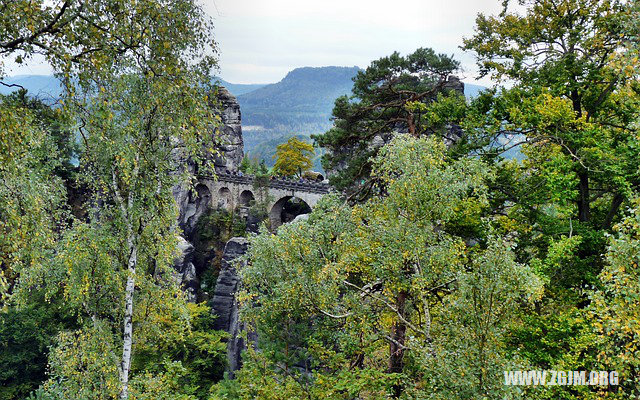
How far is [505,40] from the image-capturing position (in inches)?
596

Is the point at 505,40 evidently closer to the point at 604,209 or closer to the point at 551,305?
the point at 604,209

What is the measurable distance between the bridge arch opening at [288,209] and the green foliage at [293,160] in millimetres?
5318

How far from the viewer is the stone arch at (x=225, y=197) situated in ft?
163

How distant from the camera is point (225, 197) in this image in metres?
49.7

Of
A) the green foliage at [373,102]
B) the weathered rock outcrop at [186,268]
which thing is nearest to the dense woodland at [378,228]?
the green foliage at [373,102]

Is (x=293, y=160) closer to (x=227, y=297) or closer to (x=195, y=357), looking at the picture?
(x=227, y=297)

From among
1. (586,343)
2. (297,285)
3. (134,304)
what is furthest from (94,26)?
(586,343)

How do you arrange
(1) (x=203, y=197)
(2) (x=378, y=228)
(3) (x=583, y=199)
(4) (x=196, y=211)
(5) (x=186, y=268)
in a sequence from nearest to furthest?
(2) (x=378, y=228) → (3) (x=583, y=199) → (5) (x=186, y=268) → (4) (x=196, y=211) → (1) (x=203, y=197)

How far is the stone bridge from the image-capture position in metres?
44.4

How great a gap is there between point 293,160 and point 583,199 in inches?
1654

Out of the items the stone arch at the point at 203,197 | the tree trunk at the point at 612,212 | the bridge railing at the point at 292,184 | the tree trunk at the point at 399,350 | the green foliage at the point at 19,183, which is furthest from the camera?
the stone arch at the point at 203,197

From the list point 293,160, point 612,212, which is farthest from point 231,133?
point 612,212

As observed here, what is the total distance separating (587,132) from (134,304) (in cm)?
1498

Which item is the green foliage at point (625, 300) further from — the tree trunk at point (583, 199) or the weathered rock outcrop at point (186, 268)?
the weathered rock outcrop at point (186, 268)
